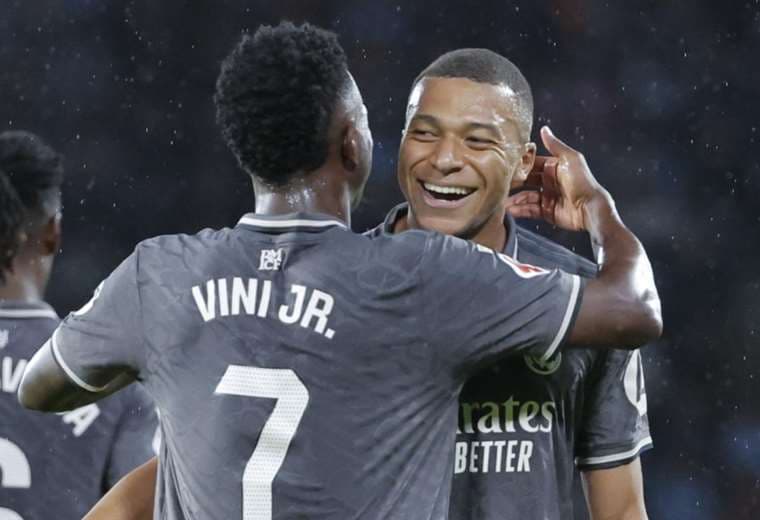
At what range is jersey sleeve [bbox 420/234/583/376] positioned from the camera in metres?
2.31

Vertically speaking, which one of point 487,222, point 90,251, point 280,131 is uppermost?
point 280,131

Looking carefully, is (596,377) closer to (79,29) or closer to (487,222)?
(487,222)

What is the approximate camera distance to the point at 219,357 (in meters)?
2.33

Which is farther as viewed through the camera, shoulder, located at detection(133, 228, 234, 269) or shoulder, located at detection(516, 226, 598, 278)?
shoulder, located at detection(516, 226, 598, 278)

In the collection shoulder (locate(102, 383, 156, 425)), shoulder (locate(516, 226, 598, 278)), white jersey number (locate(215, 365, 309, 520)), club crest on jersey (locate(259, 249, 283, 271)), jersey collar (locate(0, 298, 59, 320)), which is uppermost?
club crest on jersey (locate(259, 249, 283, 271))

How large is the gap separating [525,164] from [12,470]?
127 centimetres

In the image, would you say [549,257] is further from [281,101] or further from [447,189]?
[281,101]

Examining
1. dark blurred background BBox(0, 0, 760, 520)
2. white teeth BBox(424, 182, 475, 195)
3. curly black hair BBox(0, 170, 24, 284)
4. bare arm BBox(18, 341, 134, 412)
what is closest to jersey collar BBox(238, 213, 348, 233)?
bare arm BBox(18, 341, 134, 412)

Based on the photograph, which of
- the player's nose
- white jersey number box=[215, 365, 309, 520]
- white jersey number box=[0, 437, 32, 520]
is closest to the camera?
white jersey number box=[215, 365, 309, 520]

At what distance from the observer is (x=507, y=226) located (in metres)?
2.98

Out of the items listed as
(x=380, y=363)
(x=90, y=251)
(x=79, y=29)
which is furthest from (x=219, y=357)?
(x=79, y=29)

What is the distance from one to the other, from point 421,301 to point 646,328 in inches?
14.9

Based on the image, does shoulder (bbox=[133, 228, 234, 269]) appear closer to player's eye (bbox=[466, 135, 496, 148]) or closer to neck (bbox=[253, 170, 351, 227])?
neck (bbox=[253, 170, 351, 227])

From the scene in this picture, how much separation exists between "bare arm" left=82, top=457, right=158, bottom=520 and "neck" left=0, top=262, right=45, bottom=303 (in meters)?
0.56
